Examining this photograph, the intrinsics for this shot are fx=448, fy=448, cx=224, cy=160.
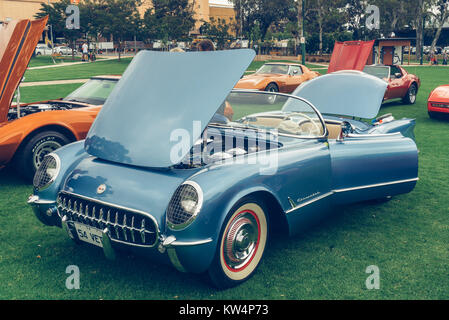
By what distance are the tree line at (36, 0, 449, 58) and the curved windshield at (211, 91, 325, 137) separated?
3698 centimetres

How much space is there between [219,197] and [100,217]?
0.86m

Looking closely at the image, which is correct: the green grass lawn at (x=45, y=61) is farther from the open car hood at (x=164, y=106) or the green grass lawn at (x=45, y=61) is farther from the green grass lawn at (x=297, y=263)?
the open car hood at (x=164, y=106)

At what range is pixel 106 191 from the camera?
10.4ft

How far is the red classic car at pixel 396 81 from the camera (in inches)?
502

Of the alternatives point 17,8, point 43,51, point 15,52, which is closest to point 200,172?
point 15,52

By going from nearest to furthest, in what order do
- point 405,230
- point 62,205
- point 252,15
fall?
1. point 62,205
2. point 405,230
3. point 252,15

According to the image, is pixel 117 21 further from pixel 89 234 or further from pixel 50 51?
pixel 89 234

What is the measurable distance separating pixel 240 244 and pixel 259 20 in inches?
2299

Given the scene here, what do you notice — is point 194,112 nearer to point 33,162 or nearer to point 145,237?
point 145,237

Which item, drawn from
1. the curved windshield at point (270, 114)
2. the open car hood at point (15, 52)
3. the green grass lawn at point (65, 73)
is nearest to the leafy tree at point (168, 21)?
the green grass lawn at point (65, 73)

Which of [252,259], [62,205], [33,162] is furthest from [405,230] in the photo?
[33,162]

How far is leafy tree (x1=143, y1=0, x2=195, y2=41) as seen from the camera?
139 ft

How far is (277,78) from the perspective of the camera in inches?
561
